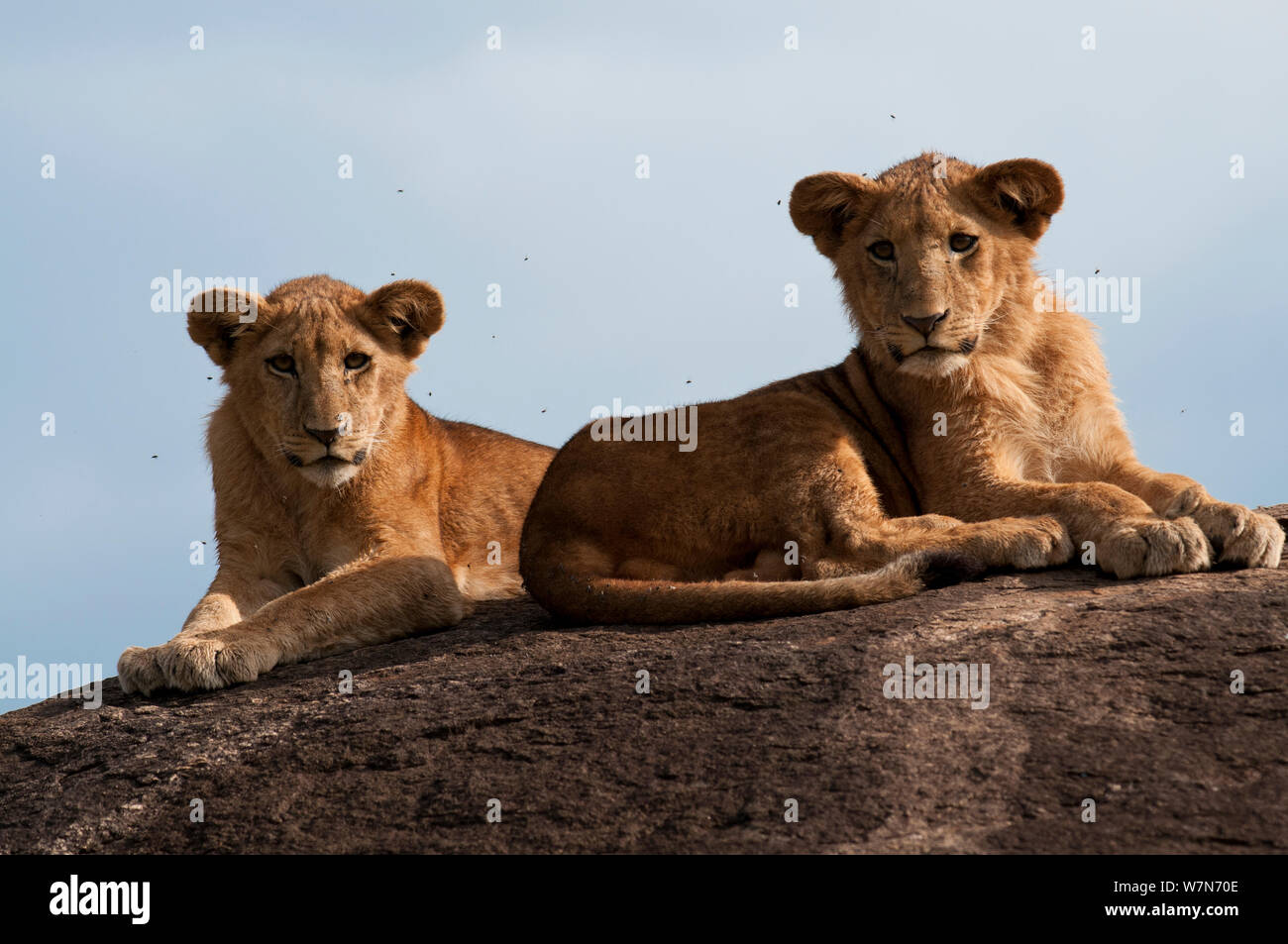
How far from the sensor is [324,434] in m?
8.00

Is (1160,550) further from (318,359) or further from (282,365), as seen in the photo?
(282,365)

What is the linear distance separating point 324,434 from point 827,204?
307cm

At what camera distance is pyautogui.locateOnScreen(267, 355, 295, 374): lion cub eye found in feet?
26.8

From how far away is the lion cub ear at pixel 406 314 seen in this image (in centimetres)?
857

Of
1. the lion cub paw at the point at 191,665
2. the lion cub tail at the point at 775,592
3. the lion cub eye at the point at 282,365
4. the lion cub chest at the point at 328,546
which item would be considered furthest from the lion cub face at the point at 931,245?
the lion cub paw at the point at 191,665

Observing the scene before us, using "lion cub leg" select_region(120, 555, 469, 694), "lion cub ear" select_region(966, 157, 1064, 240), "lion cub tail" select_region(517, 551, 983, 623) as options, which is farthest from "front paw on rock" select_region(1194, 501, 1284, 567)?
"lion cub leg" select_region(120, 555, 469, 694)

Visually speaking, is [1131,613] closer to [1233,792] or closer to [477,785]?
[1233,792]

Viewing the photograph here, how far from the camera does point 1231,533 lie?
6.36m

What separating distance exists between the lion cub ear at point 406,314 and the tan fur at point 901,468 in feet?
5.42

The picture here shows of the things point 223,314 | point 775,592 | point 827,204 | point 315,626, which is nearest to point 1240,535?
point 775,592

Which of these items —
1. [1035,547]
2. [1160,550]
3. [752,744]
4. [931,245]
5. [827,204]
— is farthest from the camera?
[827,204]

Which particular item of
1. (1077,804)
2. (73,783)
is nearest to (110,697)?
(73,783)

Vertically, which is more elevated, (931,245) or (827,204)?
(827,204)

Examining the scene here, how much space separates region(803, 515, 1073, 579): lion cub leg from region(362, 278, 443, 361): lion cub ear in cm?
320
